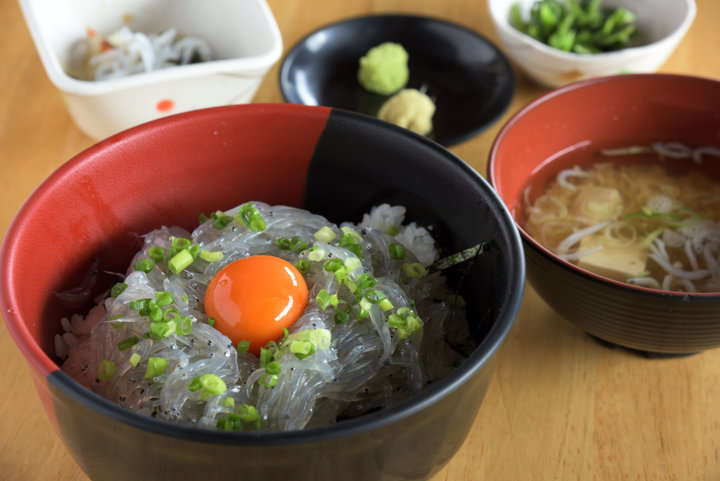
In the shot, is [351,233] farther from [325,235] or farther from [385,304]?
[385,304]

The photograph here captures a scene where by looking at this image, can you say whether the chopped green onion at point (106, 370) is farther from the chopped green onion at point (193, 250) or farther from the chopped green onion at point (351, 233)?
the chopped green onion at point (351, 233)

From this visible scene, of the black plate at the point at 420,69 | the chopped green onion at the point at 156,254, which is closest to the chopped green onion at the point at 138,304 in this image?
the chopped green onion at the point at 156,254

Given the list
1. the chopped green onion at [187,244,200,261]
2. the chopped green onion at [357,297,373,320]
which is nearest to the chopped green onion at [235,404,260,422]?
the chopped green onion at [357,297,373,320]

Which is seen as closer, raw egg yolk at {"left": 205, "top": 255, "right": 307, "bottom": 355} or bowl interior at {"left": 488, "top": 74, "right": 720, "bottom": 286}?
raw egg yolk at {"left": 205, "top": 255, "right": 307, "bottom": 355}

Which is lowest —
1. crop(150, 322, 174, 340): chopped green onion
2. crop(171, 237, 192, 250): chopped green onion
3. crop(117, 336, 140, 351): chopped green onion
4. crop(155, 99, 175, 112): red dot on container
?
crop(155, 99, 175, 112): red dot on container

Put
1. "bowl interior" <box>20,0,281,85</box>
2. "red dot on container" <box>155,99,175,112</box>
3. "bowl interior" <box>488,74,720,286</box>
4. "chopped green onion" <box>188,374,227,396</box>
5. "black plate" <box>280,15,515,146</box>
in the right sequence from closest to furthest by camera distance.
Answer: "chopped green onion" <box>188,374,227,396</box> → "bowl interior" <box>488,74,720,286</box> → "red dot on container" <box>155,99,175,112</box> → "bowl interior" <box>20,0,281,85</box> → "black plate" <box>280,15,515,146</box>

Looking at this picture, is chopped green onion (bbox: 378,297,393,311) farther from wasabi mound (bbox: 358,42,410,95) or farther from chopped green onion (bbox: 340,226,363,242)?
wasabi mound (bbox: 358,42,410,95)

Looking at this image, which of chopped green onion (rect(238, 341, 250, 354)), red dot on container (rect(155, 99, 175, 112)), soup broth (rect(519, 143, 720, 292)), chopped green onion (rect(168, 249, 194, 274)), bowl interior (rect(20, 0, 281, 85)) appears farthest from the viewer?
bowl interior (rect(20, 0, 281, 85))
